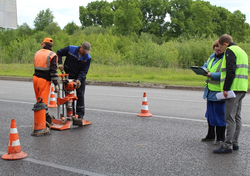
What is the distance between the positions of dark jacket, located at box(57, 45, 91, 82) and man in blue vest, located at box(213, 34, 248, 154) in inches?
129

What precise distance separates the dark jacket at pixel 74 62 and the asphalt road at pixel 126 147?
4.00 ft

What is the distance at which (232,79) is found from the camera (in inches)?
217

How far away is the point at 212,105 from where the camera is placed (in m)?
6.23

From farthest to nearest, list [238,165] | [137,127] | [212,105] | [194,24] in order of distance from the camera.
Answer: [194,24] → [137,127] → [212,105] → [238,165]

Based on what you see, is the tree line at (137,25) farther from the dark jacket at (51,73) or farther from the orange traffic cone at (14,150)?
the orange traffic cone at (14,150)

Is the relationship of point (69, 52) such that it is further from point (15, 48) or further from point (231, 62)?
point (15, 48)

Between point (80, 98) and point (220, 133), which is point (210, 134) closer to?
point (220, 133)

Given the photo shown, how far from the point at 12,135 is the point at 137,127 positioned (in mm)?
3028

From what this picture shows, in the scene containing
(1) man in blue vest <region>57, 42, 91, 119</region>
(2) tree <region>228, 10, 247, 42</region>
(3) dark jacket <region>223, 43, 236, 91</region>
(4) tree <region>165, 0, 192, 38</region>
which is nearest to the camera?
(3) dark jacket <region>223, 43, 236, 91</region>

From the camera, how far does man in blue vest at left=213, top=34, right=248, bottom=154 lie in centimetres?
549

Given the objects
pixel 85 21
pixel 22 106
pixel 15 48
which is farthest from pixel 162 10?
pixel 22 106

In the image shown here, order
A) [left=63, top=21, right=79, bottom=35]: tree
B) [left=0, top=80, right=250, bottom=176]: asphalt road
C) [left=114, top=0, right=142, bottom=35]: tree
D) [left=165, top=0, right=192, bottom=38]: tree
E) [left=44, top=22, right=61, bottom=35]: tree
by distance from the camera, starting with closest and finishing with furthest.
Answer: [left=0, top=80, right=250, bottom=176]: asphalt road < [left=114, top=0, right=142, bottom=35]: tree < [left=165, top=0, right=192, bottom=38]: tree < [left=44, top=22, right=61, bottom=35]: tree < [left=63, top=21, right=79, bottom=35]: tree

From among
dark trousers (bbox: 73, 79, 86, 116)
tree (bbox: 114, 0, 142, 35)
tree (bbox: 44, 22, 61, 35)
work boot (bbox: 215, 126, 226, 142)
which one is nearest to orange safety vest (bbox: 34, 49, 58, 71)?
dark trousers (bbox: 73, 79, 86, 116)

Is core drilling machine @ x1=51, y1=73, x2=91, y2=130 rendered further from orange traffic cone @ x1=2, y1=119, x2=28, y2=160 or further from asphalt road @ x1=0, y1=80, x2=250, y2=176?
orange traffic cone @ x1=2, y1=119, x2=28, y2=160
